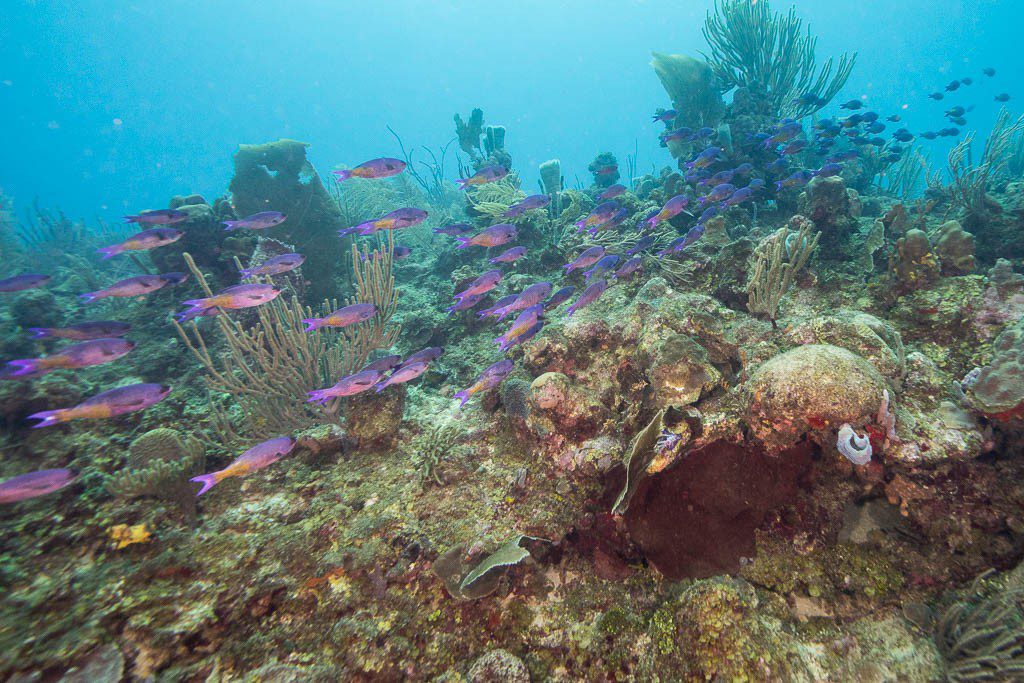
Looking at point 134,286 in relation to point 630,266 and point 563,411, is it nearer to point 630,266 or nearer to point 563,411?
point 563,411

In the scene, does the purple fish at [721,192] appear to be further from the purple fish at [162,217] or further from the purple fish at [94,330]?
the purple fish at [94,330]

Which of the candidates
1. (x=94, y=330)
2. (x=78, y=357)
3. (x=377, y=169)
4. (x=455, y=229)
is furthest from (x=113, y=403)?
(x=455, y=229)

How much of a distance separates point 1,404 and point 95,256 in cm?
1445

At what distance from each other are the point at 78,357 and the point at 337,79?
186m

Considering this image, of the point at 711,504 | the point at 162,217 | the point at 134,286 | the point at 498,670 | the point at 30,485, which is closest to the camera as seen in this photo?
the point at 498,670

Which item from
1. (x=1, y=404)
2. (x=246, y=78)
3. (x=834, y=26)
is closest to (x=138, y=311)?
(x=1, y=404)

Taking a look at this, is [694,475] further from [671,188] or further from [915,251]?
[671,188]

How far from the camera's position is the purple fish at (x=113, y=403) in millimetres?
2984

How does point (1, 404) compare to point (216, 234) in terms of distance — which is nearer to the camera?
→ point (1, 404)

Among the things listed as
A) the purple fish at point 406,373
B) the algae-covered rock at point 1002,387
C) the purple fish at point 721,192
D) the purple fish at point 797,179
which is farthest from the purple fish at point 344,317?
the purple fish at point 797,179

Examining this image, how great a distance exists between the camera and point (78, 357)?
3.46 m

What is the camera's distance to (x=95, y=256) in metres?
13.7

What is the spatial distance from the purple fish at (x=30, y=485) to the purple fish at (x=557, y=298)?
4.83m

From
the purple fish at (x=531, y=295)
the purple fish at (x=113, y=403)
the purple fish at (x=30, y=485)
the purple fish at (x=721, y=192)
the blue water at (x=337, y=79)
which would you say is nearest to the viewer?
the purple fish at (x=30, y=485)
